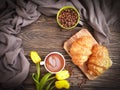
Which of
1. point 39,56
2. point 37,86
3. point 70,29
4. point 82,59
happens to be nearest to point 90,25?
point 70,29

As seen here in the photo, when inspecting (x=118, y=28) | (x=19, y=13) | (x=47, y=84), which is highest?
(x=19, y=13)

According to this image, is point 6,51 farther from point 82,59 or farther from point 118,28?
point 118,28

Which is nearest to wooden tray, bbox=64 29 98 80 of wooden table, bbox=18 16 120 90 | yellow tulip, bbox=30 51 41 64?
wooden table, bbox=18 16 120 90

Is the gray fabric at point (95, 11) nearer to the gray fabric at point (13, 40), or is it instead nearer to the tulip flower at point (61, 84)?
the gray fabric at point (13, 40)

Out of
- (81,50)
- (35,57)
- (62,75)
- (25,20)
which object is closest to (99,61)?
(81,50)

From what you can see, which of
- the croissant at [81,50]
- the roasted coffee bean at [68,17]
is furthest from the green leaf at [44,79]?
the roasted coffee bean at [68,17]
